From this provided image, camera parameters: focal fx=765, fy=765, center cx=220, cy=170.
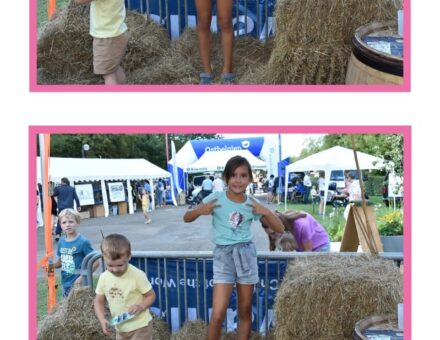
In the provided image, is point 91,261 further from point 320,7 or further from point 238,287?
point 320,7

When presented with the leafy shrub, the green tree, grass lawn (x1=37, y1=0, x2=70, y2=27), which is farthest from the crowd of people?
the leafy shrub

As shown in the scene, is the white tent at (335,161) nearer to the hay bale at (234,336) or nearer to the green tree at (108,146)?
the green tree at (108,146)

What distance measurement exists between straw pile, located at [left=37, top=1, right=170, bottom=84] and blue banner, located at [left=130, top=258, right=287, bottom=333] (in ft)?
2.73

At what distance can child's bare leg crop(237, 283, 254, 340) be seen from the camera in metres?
2.57

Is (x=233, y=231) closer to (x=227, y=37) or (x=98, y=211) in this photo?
(x=227, y=37)

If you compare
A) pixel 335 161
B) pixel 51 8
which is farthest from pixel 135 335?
pixel 335 161

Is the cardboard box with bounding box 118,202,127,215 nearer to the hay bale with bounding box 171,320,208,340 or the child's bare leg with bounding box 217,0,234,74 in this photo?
the hay bale with bounding box 171,320,208,340

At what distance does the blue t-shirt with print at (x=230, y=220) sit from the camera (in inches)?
99.1

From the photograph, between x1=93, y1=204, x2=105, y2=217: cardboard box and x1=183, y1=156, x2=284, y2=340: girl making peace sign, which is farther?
x1=93, y1=204, x2=105, y2=217: cardboard box

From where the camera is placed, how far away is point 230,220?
2523 millimetres

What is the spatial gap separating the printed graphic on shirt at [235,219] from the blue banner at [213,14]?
855 millimetres

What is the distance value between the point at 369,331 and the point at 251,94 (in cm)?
89

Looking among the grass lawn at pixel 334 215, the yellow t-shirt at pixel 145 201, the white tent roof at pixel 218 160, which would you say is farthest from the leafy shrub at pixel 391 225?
the yellow t-shirt at pixel 145 201
